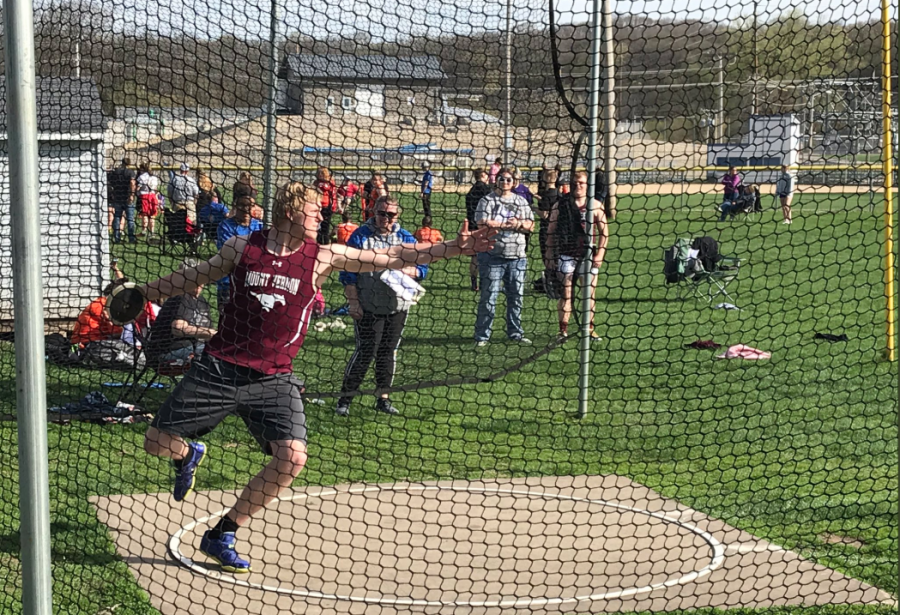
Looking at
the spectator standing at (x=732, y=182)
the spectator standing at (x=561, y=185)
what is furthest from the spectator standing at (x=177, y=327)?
the spectator standing at (x=732, y=182)

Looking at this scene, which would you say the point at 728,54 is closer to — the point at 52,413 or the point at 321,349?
the point at 52,413

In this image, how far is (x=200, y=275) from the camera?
17.2 ft

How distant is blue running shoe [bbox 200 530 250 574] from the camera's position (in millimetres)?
5484

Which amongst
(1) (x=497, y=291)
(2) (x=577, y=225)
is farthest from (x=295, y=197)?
(1) (x=497, y=291)

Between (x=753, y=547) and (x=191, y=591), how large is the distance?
278 centimetres

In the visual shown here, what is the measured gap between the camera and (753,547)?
19.4 ft

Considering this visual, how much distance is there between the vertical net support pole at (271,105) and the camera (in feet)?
16.6

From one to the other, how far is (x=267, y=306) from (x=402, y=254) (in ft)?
2.12

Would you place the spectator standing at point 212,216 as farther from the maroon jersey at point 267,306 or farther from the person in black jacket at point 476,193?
the maroon jersey at point 267,306

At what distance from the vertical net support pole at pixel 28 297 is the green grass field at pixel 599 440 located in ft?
5.53

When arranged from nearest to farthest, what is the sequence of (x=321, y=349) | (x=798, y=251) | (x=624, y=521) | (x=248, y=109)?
(x=248, y=109) → (x=624, y=521) → (x=321, y=349) → (x=798, y=251)

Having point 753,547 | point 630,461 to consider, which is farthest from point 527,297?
point 753,547

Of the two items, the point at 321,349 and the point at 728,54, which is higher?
the point at 728,54

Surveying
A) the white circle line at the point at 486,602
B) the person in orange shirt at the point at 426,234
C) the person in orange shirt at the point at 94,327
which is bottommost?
the white circle line at the point at 486,602
